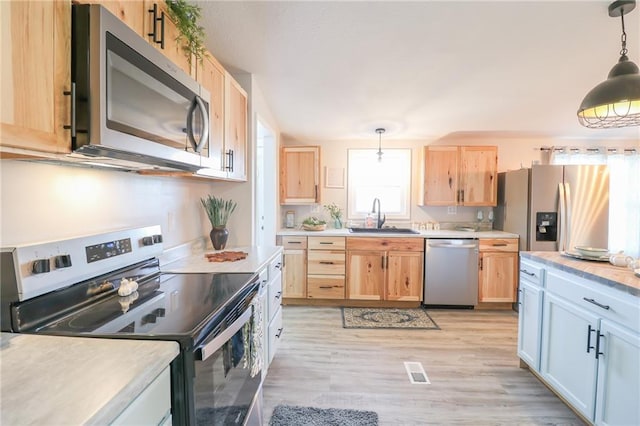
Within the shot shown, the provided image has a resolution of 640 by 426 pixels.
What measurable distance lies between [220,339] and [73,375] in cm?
45

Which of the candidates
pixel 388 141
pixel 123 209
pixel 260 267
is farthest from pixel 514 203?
pixel 123 209

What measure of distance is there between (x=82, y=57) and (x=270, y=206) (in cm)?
288

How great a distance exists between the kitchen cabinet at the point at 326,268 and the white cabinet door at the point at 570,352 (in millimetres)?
2071

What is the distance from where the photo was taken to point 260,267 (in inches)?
72.3

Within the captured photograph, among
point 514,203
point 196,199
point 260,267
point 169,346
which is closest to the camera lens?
point 169,346

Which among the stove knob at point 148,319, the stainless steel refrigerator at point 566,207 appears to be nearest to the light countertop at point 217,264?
the stove knob at point 148,319

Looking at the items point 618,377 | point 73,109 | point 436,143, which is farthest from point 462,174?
point 73,109

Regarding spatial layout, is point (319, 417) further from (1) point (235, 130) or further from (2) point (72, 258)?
(1) point (235, 130)

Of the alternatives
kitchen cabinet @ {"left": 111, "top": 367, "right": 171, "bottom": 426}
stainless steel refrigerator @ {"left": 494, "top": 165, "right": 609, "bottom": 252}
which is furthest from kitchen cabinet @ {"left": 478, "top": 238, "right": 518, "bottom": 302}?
kitchen cabinet @ {"left": 111, "top": 367, "right": 171, "bottom": 426}

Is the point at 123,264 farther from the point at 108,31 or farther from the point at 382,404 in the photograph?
the point at 382,404

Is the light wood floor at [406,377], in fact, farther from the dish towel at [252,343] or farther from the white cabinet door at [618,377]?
the dish towel at [252,343]

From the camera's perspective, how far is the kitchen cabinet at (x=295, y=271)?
3.71 metres

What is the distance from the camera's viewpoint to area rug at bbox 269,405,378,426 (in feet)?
5.75

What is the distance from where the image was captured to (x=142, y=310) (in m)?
1.11
